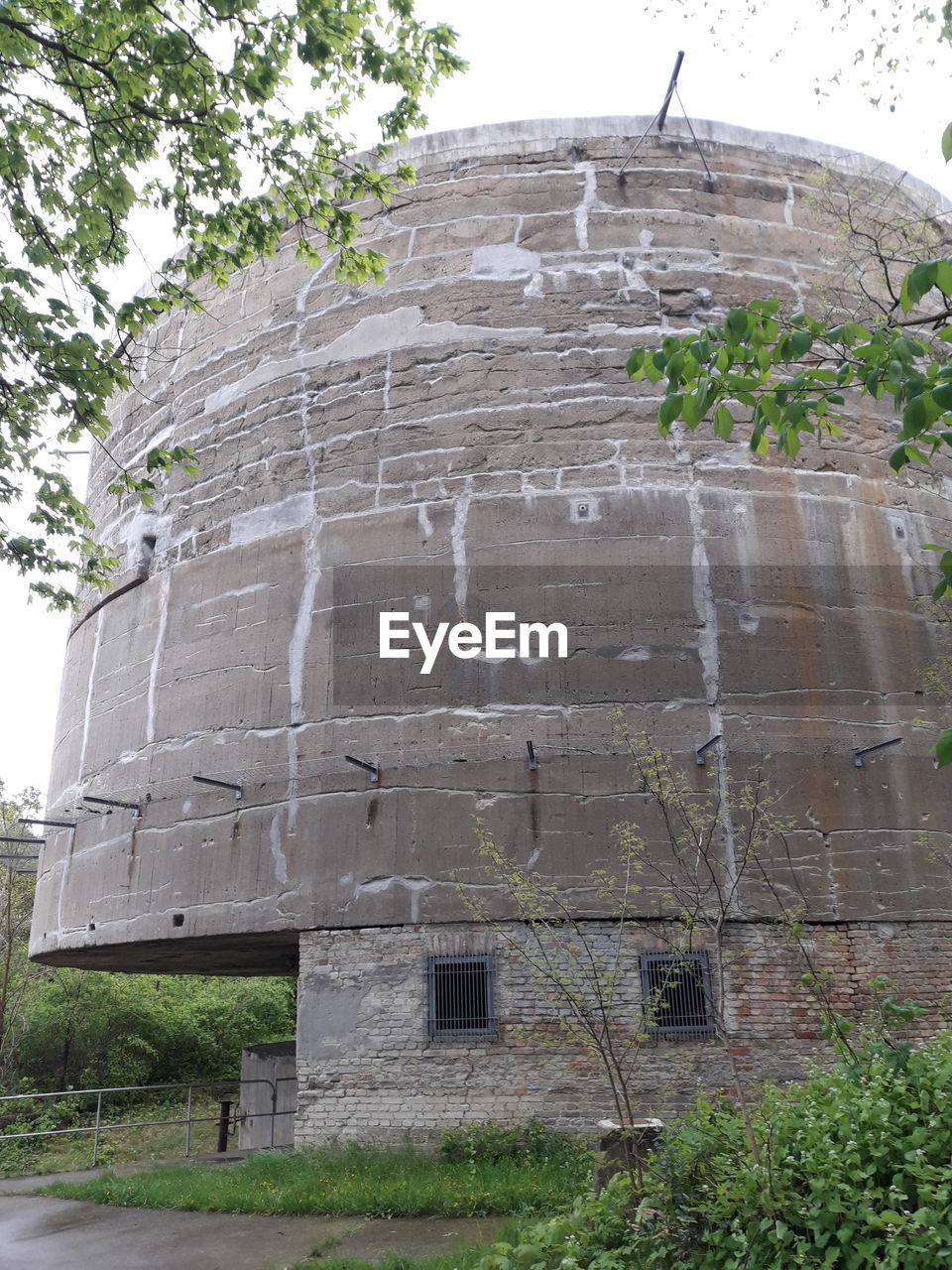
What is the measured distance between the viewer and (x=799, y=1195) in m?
4.61

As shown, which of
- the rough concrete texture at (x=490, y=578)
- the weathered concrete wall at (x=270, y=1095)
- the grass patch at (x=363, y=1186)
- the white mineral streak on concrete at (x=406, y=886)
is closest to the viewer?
the grass patch at (x=363, y=1186)

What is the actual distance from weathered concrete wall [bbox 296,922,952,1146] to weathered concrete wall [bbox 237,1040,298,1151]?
4332 mm

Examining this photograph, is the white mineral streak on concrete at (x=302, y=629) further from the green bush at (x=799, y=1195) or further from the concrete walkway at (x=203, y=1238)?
the green bush at (x=799, y=1195)

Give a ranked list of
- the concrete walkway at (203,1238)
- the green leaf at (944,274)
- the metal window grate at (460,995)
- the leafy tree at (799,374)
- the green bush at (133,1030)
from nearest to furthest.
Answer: the green leaf at (944,274) → the leafy tree at (799,374) → the concrete walkway at (203,1238) → the metal window grate at (460,995) → the green bush at (133,1030)

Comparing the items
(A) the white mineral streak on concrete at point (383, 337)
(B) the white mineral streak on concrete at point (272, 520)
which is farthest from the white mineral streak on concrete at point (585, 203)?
(B) the white mineral streak on concrete at point (272, 520)

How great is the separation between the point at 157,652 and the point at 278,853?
331 cm

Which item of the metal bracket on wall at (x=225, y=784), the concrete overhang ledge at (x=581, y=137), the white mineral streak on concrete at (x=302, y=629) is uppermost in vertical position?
the concrete overhang ledge at (x=581, y=137)

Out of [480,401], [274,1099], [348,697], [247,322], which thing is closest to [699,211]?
[480,401]

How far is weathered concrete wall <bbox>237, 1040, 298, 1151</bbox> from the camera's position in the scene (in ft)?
42.9

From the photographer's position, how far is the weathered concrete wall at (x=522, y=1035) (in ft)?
28.4

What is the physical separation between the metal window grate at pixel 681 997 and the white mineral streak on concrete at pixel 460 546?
3.82 metres

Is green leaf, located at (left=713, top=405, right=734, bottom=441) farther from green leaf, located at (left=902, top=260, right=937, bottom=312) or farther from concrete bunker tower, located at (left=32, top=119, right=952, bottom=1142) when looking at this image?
concrete bunker tower, located at (left=32, top=119, right=952, bottom=1142)

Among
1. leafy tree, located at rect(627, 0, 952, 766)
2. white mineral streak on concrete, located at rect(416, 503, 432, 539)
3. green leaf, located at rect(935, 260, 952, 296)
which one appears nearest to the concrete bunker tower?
white mineral streak on concrete, located at rect(416, 503, 432, 539)

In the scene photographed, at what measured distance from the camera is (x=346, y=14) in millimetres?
6805
